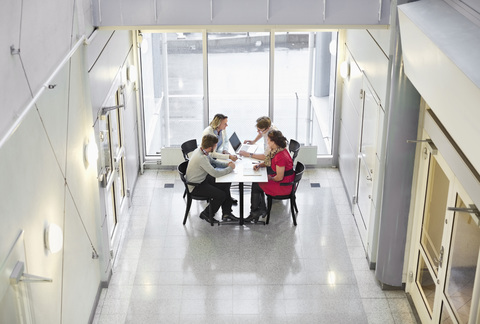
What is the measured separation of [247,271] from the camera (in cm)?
855

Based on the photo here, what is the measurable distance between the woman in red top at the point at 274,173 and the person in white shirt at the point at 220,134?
1.90 feet

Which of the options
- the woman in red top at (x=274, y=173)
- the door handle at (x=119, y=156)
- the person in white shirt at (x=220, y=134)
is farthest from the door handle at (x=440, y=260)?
the door handle at (x=119, y=156)

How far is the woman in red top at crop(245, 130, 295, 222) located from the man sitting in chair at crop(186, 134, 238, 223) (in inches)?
15.3

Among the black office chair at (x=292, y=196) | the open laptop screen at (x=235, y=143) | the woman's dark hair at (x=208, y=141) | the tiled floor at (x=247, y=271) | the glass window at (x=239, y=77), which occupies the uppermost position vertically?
the glass window at (x=239, y=77)

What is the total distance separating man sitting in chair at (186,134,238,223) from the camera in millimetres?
9141

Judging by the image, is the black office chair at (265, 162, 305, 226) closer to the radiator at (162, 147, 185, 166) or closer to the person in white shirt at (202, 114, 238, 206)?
the person in white shirt at (202, 114, 238, 206)

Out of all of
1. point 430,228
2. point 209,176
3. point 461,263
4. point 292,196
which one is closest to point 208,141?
point 209,176

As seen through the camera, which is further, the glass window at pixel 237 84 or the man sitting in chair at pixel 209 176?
the glass window at pixel 237 84

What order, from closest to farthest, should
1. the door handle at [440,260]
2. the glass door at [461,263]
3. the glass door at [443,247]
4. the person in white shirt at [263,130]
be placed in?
the glass door at [461,263] < the glass door at [443,247] < the door handle at [440,260] < the person in white shirt at [263,130]

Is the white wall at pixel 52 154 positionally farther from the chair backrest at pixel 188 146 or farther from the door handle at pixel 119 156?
the chair backrest at pixel 188 146

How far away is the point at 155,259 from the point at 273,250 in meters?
1.73

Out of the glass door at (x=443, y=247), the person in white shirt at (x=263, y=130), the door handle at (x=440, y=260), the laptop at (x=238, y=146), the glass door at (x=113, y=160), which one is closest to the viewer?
the glass door at (x=443, y=247)

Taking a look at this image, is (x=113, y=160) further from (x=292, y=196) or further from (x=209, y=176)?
(x=292, y=196)

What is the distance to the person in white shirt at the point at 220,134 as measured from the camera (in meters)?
9.63
